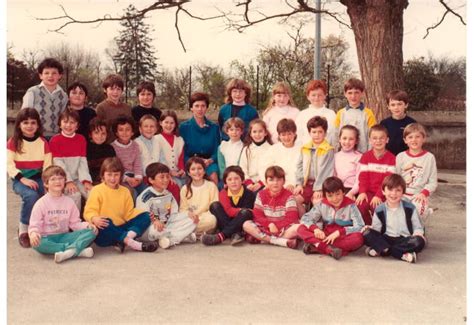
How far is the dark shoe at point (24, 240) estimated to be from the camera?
17.5 ft

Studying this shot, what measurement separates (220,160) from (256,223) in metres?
1.06

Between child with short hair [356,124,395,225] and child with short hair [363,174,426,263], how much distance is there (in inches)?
13.9

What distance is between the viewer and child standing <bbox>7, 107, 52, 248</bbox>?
18.1 ft

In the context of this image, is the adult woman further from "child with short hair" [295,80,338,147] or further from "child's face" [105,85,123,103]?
"child with short hair" [295,80,338,147]

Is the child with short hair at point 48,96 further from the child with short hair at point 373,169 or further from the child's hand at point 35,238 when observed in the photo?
the child with short hair at point 373,169

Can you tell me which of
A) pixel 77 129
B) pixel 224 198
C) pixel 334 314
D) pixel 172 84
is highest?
pixel 172 84

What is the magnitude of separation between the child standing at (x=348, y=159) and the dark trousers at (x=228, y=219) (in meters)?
1.07

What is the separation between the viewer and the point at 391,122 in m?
6.03

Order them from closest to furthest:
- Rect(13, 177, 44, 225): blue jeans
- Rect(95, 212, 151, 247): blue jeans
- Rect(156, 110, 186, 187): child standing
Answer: Rect(95, 212, 151, 247): blue jeans → Rect(13, 177, 44, 225): blue jeans → Rect(156, 110, 186, 187): child standing

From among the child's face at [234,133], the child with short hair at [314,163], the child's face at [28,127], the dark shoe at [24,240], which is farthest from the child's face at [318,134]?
the dark shoe at [24,240]

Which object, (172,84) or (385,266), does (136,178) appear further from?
(172,84)

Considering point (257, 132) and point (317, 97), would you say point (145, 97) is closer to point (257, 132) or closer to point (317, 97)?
point (257, 132)

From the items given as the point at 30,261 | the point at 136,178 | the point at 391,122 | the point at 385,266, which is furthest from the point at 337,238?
the point at 30,261

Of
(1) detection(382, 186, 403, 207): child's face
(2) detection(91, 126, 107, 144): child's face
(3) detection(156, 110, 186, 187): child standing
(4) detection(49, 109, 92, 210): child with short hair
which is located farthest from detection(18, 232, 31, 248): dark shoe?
(1) detection(382, 186, 403, 207): child's face
